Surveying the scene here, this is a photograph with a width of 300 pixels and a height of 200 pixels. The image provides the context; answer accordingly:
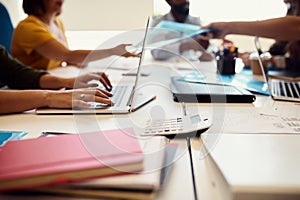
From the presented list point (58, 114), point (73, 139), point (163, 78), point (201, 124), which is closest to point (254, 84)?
point (163, 78)

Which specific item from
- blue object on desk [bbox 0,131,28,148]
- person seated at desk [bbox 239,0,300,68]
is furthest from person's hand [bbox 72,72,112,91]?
person seated at desk [bbox 239,0,300,68]

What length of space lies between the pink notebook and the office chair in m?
1.42

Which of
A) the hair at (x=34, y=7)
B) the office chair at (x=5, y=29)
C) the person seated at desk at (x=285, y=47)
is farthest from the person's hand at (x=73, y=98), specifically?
the hair at (x=34, y=7)

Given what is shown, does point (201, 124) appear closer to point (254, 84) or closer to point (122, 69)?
point (254, 84)

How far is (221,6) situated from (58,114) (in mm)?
1156

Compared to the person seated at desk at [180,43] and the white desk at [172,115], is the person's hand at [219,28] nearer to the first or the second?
the person seated at desk at [180,43]

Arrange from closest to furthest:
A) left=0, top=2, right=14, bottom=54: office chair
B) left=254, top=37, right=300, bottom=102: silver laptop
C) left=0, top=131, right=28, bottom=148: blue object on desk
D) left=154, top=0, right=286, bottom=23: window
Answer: left=0, top=131, right=28, bottom=148: blue object on desk → left=254, top=37, right=300, bottom=102: silver laptop → left=154, top=0, right=286, bottom=23: window → left=0, top=2, right=14, bottom=54: office chair

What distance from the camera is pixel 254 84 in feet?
3.86

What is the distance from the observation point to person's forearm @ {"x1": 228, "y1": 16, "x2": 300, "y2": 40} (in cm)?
115

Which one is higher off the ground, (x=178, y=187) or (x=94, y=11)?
(x=94, y=11)

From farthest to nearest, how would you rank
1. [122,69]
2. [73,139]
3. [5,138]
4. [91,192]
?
[122,69], [5,138], [73,139], [91,192]

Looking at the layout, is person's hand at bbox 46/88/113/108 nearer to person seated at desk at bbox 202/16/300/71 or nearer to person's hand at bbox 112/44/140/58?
person's hand at bbox 112/44/140/58

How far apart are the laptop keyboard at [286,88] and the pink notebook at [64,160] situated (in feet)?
2.38

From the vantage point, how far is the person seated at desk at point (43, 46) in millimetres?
1457
